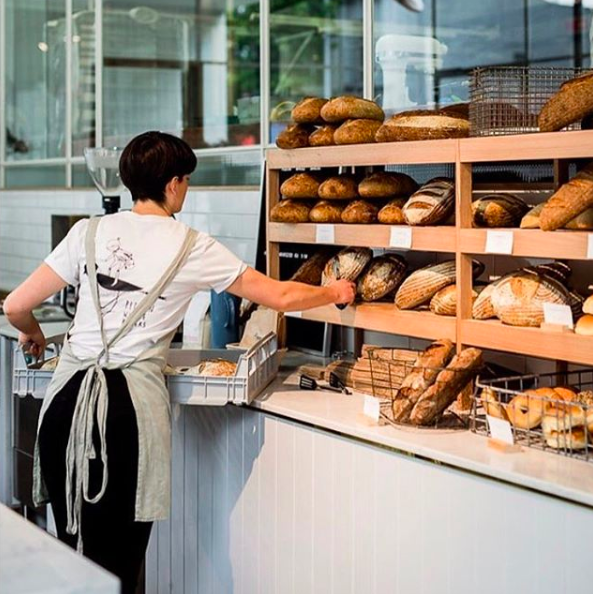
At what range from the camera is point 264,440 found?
3045mm

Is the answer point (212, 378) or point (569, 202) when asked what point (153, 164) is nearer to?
point (212, 378)

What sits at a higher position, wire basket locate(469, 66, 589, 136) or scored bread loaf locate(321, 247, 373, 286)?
wire basket locate(469, 66, 589, 136)

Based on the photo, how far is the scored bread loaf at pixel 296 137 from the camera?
11.6 ft

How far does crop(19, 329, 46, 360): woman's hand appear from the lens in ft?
10.8

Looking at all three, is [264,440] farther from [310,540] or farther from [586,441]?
[586,441]

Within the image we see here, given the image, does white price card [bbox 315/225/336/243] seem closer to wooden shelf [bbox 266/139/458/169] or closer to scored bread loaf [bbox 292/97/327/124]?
wooden shelf [bbox 266/139/458/169]

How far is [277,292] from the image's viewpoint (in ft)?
9.95

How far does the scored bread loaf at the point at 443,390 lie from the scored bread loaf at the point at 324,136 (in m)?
0.95

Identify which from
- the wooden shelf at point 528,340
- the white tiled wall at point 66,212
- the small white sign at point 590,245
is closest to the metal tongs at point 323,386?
the wooden shelf at point 528,340

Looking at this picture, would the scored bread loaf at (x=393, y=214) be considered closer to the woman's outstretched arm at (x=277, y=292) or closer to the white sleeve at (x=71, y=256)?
the woman's outstretched arm at (x=277, y=292)

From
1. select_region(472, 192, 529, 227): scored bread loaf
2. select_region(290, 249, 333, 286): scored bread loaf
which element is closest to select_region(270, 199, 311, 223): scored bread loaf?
select_region(290, 249, 333, 286): scored bread loaf

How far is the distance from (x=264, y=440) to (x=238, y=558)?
37 cm

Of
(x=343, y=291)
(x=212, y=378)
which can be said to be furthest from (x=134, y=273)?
(x=343, y=291)

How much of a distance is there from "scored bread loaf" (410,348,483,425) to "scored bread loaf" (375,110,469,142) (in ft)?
2.15
